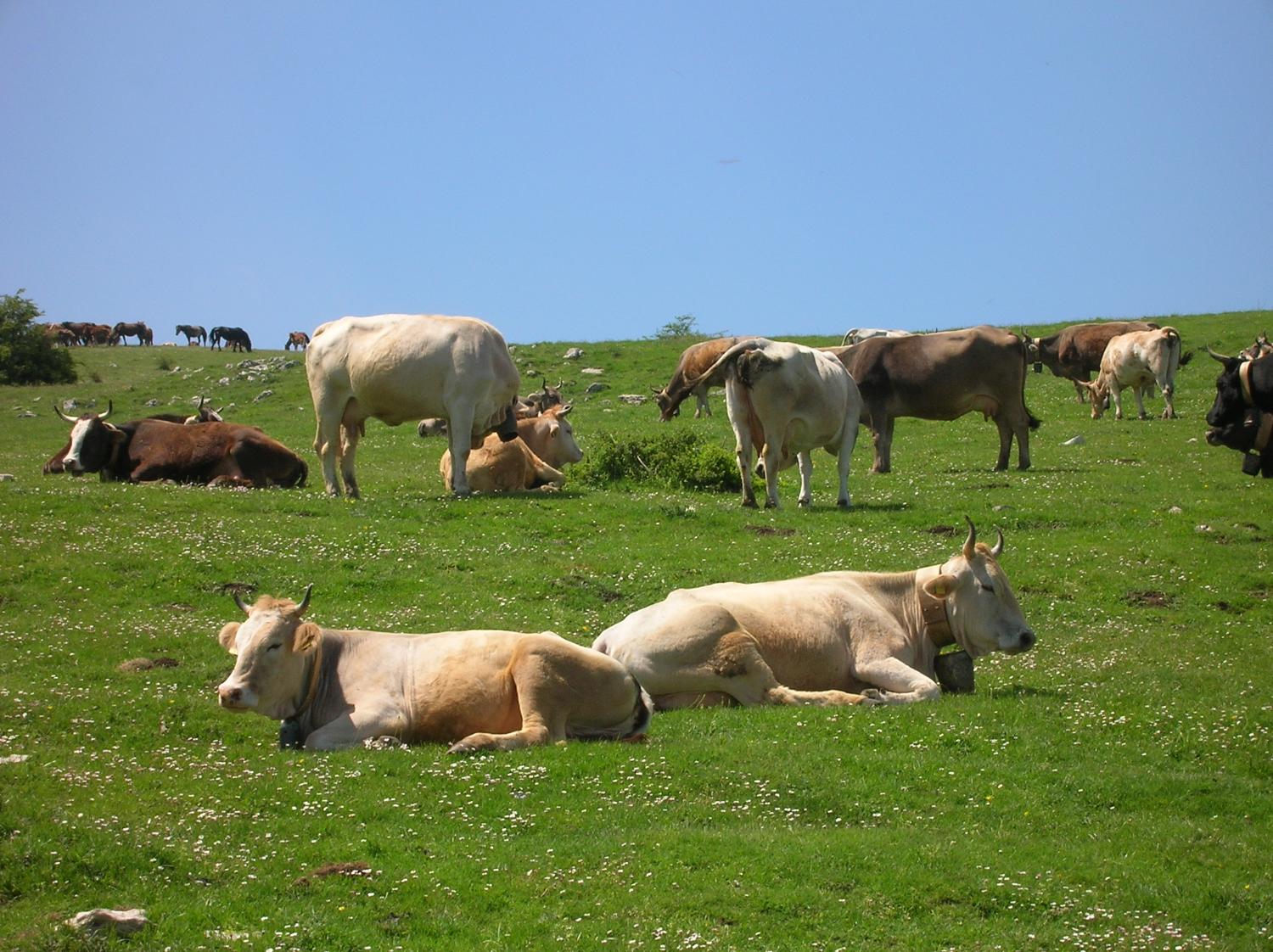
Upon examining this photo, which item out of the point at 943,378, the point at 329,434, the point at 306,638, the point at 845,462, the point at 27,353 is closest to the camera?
the point at 306,638

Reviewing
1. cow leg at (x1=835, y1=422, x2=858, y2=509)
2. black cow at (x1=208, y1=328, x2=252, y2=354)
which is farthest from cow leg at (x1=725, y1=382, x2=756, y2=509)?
black cow at (x1=208, y1=328, x2=252, y2=354)

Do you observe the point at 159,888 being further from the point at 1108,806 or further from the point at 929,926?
the point at 1108,806

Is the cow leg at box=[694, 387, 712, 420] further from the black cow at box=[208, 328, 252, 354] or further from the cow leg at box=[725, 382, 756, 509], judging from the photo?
the black cow at box=[208, 328, 252, 354]

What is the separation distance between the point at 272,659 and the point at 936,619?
5944mm

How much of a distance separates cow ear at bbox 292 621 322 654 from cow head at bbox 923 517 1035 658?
543cm

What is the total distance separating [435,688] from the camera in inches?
423

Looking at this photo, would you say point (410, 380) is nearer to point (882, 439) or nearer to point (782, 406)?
point (782, 406)

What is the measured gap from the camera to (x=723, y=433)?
3197 cm

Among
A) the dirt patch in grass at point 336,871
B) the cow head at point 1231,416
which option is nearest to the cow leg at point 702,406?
the cow head at point 1231,416

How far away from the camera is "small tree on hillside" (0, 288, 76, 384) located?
55438mm

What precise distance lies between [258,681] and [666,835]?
360cm

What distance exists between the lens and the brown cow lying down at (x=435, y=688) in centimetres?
1050

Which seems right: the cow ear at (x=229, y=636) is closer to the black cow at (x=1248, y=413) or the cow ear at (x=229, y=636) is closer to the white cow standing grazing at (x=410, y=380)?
the black cow at (x=1248, y=413)

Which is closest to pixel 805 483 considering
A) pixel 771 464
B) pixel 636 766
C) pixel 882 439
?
pixel 771 464
